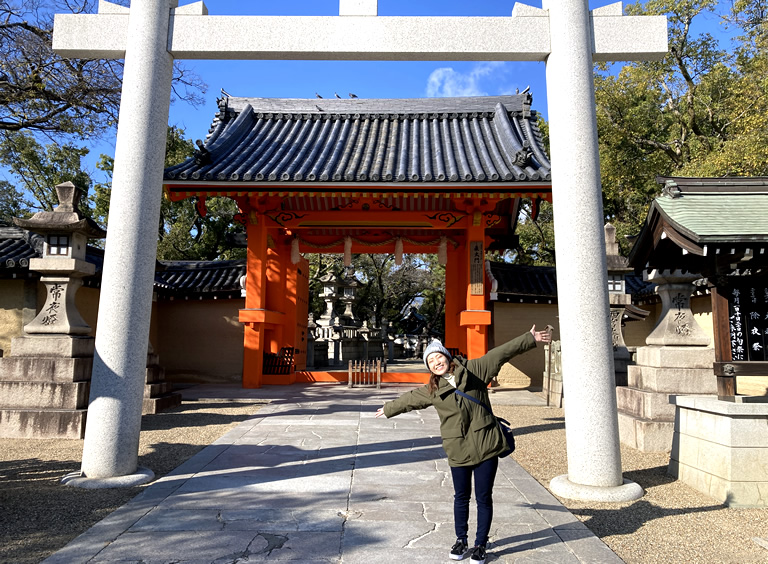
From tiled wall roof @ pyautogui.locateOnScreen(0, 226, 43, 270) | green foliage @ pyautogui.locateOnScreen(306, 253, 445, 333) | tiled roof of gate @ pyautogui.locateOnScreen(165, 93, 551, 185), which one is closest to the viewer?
tiled wall roof @ pyautogui.locateOnScreen(0, 226, 43, 270)

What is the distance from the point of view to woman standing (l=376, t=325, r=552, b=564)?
3.20 metres

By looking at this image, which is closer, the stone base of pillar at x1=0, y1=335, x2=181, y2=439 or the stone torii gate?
the stone torii gate

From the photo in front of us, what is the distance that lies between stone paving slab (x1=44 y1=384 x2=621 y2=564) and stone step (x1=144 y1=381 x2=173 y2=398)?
2.68 metres

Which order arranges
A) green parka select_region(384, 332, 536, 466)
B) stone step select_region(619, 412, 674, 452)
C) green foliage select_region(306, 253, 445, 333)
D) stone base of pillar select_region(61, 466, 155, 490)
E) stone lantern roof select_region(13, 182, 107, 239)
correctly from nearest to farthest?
green parka select_region(384, 332, 536, 466)
stone base of pillar select_region(61, 466, 155, 490)
stone step select_region(619, 412, 674, 452)
stone lantern roof select_region(13, 182, 107, 239)
green foliage select_region(306, 253, 445, 333)

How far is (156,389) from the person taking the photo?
8.98 m

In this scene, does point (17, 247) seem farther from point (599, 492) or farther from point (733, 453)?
point (733, 453)

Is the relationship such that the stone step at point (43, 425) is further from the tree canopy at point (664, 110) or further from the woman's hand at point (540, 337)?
the tree canopy at point (664, 110)

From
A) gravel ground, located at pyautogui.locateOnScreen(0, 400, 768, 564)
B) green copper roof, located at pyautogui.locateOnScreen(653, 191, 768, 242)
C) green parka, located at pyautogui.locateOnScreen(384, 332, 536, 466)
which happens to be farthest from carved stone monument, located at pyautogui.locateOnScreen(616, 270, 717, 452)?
green parka, located at pyautogui.locateOnScreen(384, 332, 536, 466)

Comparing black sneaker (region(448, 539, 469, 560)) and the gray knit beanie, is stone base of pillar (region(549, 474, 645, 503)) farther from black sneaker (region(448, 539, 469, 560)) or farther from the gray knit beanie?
the gray knit beanie

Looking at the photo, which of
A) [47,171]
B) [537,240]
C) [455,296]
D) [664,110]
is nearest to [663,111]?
[664,110]

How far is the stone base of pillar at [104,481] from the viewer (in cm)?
466

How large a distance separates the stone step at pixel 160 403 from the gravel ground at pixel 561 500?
1.69 m

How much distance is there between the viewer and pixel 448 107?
15.7 m

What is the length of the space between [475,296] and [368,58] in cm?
720
